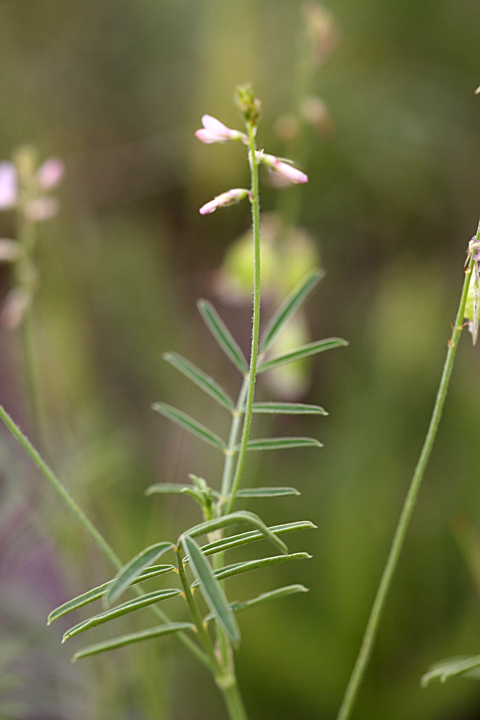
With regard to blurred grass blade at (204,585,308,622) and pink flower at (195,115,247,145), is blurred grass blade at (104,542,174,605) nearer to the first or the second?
blurred grass blade at (204,585,308,622)

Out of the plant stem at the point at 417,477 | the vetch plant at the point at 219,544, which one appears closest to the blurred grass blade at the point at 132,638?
the vetch plant at the point at 219,544

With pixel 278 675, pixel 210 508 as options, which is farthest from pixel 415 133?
pixel 210 508

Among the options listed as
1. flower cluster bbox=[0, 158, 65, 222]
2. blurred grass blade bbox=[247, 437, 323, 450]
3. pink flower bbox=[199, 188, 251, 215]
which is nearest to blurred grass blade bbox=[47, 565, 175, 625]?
blurred grass blade bbox=[247, 437, 323, 450]

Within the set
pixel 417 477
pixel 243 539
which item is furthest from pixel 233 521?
pixel 417 477

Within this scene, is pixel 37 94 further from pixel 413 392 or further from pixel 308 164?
pixel 413 392

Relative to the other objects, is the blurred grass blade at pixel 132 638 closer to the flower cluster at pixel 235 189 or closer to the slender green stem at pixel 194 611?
the slender green stem at pixel 194 611

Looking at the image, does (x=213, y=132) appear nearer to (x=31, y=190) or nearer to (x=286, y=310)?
(x=286, y=310)

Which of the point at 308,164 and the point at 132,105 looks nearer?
the point at 308,164
